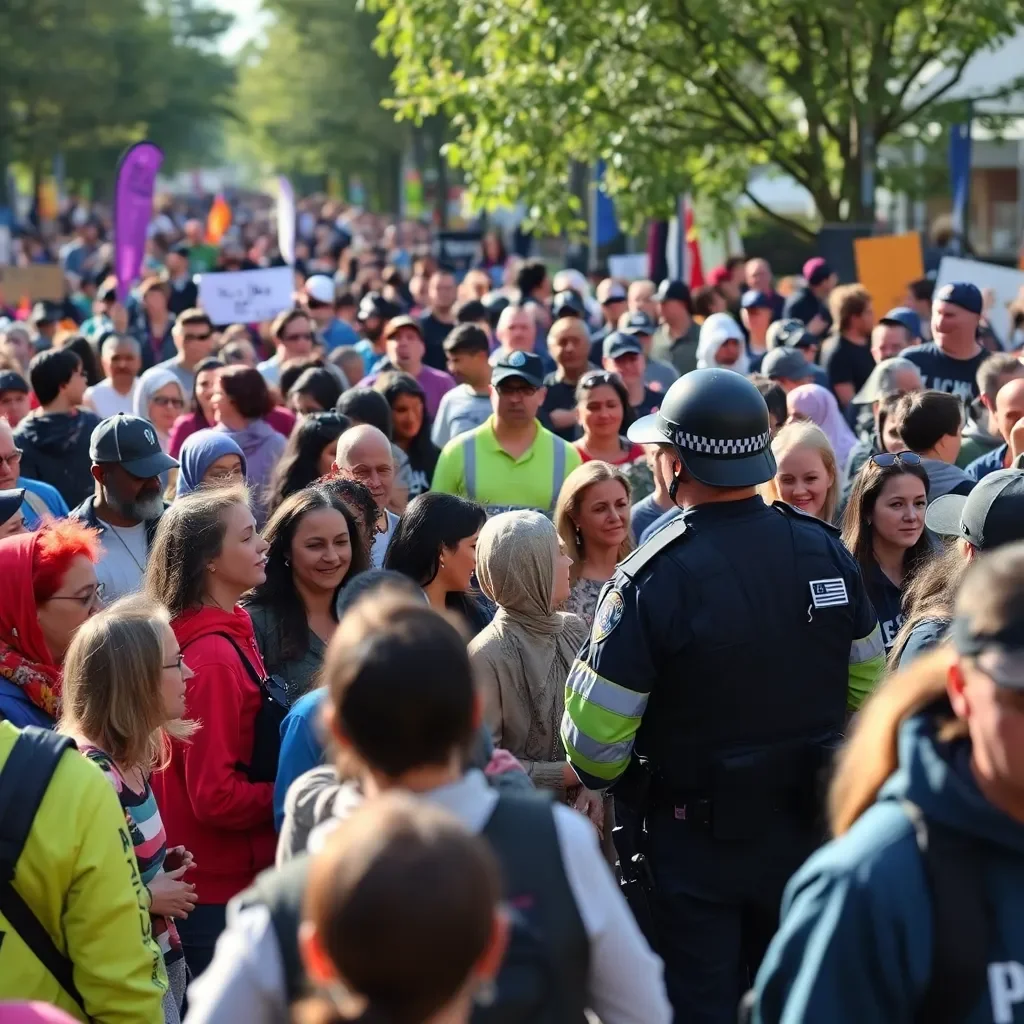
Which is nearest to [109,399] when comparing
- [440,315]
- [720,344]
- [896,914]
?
[720,344]

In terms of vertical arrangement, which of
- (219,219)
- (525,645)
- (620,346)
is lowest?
(525,645)

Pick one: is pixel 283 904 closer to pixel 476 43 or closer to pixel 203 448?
pixel 203 448

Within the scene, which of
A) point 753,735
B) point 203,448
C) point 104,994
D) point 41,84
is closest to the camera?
point 104,994

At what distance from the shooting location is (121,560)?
21.3 feet

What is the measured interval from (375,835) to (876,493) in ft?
14.4

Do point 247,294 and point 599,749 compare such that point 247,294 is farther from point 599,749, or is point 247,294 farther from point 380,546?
point 599,749

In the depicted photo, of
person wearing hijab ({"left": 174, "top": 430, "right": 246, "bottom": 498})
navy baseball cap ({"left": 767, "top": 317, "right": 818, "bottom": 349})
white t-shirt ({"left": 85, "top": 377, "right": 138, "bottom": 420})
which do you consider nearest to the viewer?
person wearing hijab ({"left": 174, "top": 430, "right": 246, "bottom": 498})

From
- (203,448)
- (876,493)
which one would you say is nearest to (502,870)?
(876,493)

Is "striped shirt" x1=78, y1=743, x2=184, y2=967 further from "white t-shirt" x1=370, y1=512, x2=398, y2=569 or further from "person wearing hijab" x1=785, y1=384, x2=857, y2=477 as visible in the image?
"person wearing hijab" x1=785, y1=384, x2=857, y2=477

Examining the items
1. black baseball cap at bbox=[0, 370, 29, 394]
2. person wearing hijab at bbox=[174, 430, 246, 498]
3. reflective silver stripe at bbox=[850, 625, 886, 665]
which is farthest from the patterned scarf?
black baseball cap at bbox=[0, 370, 29, 394]

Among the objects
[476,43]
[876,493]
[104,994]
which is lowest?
[104,994]

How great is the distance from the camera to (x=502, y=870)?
2.61 m

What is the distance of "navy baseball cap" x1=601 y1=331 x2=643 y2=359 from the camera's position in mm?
10344

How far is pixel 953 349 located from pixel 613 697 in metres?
6.18
